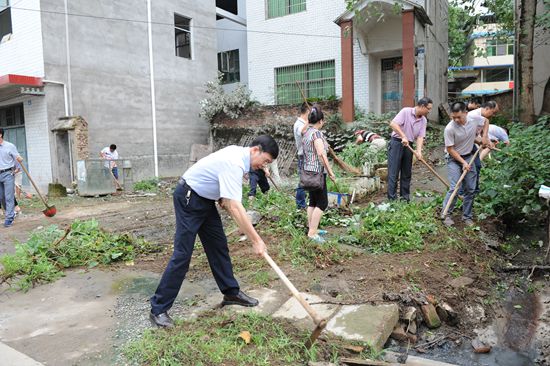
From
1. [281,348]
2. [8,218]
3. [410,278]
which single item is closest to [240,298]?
[281,348]

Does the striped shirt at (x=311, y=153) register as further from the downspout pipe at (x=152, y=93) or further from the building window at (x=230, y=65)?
the building window at (x=230, y=65)

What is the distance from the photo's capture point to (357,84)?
15.1 metres

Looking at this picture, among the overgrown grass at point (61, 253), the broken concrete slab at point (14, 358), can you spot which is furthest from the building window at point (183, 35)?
the broken concrete slab at point (14, 358)

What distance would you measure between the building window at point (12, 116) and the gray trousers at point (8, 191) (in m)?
6.83

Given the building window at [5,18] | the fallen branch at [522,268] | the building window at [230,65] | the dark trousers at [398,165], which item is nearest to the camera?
the fallen branch at [522,268]

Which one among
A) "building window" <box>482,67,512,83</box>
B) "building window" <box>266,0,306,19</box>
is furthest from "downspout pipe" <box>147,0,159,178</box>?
"building window" <box>482,67,512,83</box>

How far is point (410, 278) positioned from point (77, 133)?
11.1 m

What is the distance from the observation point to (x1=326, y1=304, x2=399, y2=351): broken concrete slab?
10.2 feet

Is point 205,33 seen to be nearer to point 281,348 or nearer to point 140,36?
point 140,36

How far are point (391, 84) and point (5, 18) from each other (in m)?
13.1

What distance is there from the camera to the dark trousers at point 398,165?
6633 mm

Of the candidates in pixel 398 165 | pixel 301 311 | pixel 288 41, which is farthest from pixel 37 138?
pixel 301 311

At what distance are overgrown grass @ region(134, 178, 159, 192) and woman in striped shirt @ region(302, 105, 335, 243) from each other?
9.05 m

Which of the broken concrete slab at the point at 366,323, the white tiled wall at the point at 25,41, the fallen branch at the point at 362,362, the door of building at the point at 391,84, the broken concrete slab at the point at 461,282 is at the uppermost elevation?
the white tiled wall at the point at 25,41
